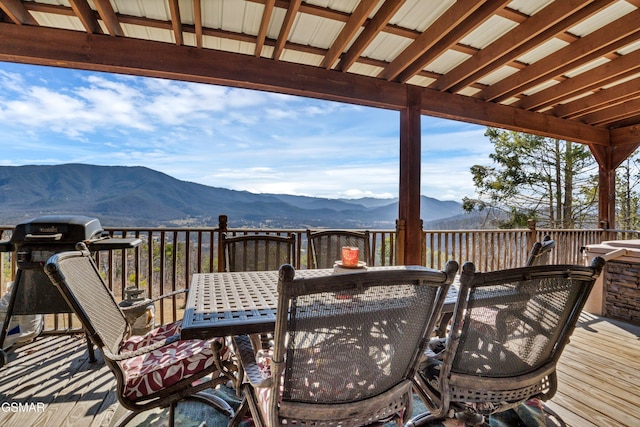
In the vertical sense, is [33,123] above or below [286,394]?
above

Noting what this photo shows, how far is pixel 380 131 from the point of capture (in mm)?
10062

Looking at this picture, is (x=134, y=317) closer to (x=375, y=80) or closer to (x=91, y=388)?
(x=91, y=388)

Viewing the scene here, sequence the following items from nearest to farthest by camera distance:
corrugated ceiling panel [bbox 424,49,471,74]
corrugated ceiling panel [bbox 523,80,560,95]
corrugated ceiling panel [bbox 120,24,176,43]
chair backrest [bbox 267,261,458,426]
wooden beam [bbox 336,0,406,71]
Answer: chair backrest [bbox 267,261,458,426]
wooden beam [bbox 336,0,406,71]
corrugated ceiling panel [bbox 120,24,176,43]
corrugated ceiling panel [bbox 424,49,471,74]
corrugated ceiling panel [bbox 523,80,560,95]

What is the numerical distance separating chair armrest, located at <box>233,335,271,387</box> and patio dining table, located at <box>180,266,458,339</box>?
0.08 meters

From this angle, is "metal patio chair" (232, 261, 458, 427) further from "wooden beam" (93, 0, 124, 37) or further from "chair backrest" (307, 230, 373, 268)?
"wooden beam" (93, 0, 124, 37)

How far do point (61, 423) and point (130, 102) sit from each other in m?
8.49

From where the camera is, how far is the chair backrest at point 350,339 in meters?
0.89

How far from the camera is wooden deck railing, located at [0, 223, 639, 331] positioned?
3191 millimetres

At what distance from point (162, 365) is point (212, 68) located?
2706 mm

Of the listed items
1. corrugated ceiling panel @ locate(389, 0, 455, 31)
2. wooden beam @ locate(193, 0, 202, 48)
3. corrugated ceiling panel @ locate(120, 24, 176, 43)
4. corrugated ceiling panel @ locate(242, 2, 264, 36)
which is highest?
corrugated ceiling panel @ locate(389, 0, 455, 31)

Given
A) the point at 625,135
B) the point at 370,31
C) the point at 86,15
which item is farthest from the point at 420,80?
the point at 625,135

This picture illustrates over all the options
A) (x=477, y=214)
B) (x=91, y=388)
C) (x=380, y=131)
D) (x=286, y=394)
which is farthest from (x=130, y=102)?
(x=477, y=214)

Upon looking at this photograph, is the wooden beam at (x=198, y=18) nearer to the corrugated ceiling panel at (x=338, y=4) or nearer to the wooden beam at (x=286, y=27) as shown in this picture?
the wooden beam at (x=286, y=27)

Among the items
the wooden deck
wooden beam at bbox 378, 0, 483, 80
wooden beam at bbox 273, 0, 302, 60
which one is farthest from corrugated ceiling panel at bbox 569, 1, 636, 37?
the wooden deck
